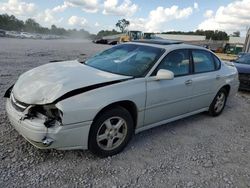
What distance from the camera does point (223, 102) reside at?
5.43 metres

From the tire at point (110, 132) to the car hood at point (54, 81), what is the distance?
1.48 ft

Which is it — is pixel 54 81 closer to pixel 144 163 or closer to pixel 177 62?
pixel 144 163

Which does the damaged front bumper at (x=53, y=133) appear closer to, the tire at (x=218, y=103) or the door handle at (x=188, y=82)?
the door handle at (x=188, y=82)

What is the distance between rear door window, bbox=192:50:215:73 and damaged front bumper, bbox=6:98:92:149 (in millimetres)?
2509

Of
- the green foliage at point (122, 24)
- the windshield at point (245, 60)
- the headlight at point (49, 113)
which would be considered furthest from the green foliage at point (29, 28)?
the headlight at point (49, 113)

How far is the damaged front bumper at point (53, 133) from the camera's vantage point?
2.71 metres

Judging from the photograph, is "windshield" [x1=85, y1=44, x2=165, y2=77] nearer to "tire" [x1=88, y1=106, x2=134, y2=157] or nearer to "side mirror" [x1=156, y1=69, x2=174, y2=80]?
"side mirror" [x1=156, y1=69, x2=174, y2=80]

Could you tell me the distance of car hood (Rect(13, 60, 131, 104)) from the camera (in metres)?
2.84

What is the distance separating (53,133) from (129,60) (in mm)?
1773

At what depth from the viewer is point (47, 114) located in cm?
281

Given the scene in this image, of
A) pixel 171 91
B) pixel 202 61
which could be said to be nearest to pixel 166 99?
pixel 171 91

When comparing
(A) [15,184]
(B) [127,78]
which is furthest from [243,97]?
(A) [15,184]

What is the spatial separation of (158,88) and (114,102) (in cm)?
83

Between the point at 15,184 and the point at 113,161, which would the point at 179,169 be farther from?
the point at 15,184
